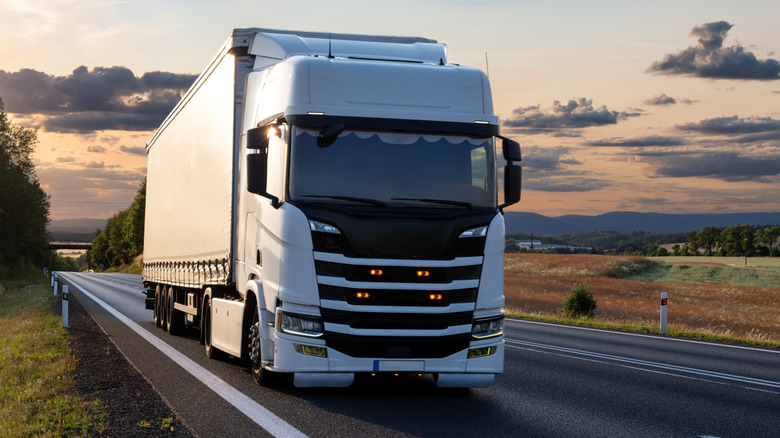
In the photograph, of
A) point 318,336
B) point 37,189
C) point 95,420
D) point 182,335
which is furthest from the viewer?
point 37,189

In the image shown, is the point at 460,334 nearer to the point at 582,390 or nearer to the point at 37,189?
the point at 582,390

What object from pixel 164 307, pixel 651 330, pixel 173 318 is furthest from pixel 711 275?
pixel 173 318

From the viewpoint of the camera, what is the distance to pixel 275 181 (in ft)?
27.6

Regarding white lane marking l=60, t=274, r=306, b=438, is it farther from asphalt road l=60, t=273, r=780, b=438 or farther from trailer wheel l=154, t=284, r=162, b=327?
trailer wheel l=154, t=284, r=162, b=327

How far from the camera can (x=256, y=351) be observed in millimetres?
9039

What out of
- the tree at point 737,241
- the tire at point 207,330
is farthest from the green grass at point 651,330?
the tree at point 737,241

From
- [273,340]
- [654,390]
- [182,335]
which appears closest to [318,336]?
[273,340]

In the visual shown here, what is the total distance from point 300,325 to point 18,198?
7674 centimetres

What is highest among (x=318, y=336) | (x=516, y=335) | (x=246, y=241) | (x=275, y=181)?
(x=275, y=181)

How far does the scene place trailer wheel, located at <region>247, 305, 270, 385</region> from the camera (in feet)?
29.1

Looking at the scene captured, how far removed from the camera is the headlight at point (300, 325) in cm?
Answer: 782

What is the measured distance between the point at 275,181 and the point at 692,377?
250 inches

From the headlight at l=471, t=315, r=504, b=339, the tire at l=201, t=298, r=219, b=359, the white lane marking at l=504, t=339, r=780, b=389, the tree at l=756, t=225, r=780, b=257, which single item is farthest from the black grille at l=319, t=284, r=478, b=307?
the tree at l=756, t=225, r=780, b=257

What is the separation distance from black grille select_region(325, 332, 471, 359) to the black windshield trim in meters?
2.12
